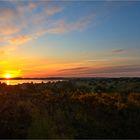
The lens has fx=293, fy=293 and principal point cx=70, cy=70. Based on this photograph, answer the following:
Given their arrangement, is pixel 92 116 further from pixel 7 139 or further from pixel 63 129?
pixel 7 139

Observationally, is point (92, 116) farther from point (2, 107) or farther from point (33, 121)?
point (2, 107)

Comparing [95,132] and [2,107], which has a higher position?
[2,107]

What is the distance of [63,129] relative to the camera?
12438 millimetres

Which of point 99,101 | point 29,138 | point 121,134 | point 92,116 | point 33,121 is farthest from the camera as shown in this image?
point 99,101

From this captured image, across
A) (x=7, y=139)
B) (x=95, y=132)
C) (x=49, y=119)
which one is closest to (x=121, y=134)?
(x=95, y=132)

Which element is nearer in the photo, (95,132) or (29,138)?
(29,138)

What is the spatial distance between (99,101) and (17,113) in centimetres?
597

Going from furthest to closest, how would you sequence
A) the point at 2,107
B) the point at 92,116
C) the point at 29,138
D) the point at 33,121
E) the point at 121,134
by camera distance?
the point at 2,107
the point at 92,116
the point at 33,121
the point at 121,134
the point at 29,138

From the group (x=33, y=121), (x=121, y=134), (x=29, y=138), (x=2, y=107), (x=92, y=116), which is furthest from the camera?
(x=2, y=107)

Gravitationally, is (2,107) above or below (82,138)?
above

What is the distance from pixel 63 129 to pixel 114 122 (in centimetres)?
288

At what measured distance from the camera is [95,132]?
41.4 ft

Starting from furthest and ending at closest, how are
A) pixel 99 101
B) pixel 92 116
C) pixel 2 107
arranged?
pixel 99 101, pixel 2 107, pixel 92 116

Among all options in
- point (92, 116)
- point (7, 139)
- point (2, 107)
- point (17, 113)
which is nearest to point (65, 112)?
point (92, 116)
